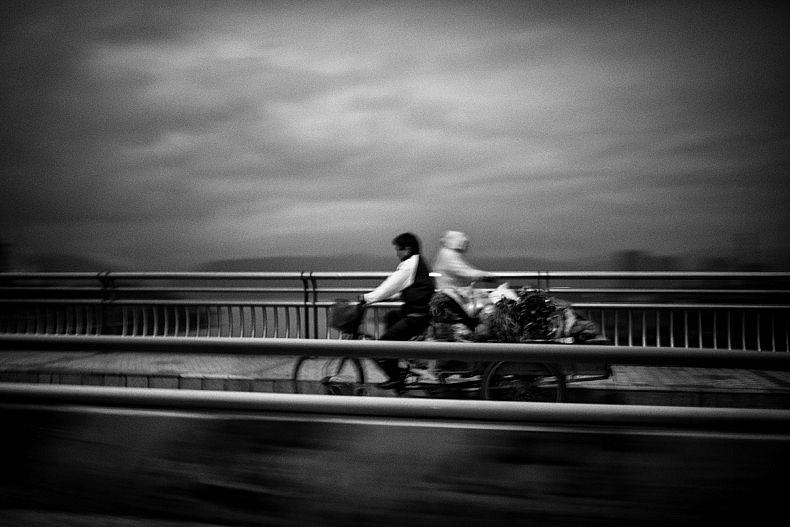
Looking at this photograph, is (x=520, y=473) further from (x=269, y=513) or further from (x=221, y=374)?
(x=221, y=374)

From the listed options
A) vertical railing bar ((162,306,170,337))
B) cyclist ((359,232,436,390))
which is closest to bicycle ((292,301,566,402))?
cyclist ((359,232,436,390))

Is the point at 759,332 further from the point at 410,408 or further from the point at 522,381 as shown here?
the point at 410,408

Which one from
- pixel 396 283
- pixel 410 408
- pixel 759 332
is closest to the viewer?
pixel 410 408

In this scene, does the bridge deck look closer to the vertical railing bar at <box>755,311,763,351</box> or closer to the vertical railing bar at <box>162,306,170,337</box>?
the vertical railing bar at <box>755,311,763,351</box>

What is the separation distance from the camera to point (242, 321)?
35.4ft

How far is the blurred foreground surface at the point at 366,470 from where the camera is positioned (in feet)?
9.05

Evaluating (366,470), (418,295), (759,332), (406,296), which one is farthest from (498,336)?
(759,332)

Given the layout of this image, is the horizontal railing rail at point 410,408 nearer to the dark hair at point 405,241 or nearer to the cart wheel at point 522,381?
the cart wheel at point 522,381

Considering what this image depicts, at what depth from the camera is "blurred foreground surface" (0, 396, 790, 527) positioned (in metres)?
2.76

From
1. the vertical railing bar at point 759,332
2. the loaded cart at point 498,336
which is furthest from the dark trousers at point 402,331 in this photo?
the vertical railing bar at point 759,332

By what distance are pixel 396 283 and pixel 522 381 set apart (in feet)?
5.20

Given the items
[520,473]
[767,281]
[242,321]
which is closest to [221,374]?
[242,321]

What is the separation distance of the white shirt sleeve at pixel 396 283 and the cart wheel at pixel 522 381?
1.18 m

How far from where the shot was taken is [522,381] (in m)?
6.49
